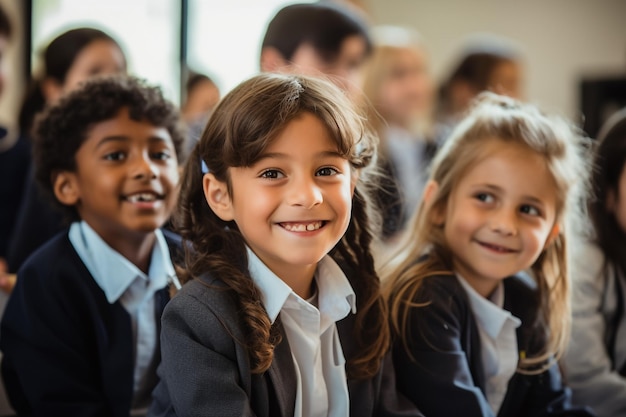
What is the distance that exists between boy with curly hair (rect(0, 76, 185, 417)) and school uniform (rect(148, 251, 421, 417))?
0.17 meters

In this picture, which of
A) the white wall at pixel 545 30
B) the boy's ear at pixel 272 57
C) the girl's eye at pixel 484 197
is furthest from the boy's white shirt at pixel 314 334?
the white wall at pixel 545 30

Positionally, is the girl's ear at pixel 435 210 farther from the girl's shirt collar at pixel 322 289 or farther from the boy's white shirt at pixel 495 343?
the girl's shirt collar at pixel 322 289

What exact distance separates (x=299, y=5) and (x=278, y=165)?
1.18m

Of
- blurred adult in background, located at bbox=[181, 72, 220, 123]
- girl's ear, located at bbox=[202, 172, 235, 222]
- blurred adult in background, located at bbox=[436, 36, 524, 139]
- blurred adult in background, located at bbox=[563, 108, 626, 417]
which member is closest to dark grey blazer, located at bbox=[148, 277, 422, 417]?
girl's ear, located at bbox=[202, 172, 235, 222]

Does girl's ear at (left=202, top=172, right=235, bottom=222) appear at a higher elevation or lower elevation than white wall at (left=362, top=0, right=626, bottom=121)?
lower

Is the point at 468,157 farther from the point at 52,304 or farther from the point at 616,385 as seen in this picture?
the point at 52,304

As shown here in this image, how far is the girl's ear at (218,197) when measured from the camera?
108 cm

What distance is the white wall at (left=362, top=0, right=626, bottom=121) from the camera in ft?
16.7

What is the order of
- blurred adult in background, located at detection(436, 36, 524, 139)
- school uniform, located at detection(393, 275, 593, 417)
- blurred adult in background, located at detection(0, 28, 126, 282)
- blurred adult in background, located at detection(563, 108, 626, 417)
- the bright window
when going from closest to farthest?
school uniform, located at detection(393, 275, 593, 417), blurred adult in background, located at detection(563, 108, 626, 417), blurred adult in background, located at detection(0, 28, 126, 282), blurred adult in background, located at detection(436, 36, 524, 139), the bright window

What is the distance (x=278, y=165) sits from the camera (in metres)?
1.01

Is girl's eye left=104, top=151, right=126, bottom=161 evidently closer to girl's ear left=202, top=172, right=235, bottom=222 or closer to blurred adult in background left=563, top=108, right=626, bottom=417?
girl's ear left=202, top=172, right=235, bottom=222

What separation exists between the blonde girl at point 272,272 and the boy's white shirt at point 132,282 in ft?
0.58

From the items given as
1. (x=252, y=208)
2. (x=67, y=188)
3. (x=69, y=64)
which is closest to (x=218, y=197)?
(x=252, y=208)

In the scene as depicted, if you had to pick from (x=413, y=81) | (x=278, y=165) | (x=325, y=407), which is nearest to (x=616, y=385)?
(x=325, y=407)
